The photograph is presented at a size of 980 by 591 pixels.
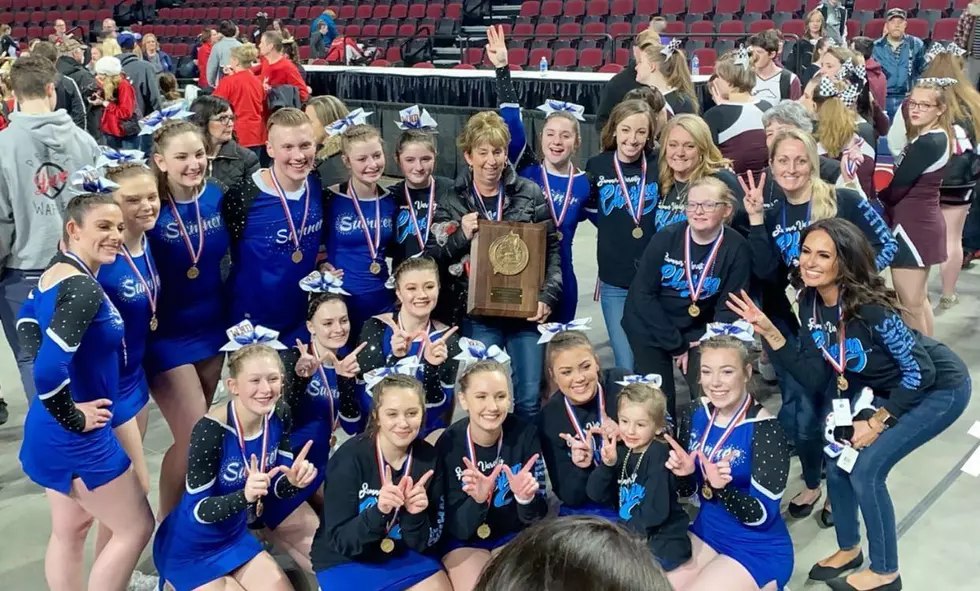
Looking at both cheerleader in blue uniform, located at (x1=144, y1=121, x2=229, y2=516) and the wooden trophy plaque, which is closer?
cheerleader in blue uniform, located at (x1=144, y1=121, x2=229, y2=516)

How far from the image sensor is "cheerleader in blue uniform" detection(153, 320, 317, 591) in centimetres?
299

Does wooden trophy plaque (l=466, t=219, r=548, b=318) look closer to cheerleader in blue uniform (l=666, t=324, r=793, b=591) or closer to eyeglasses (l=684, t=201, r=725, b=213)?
eyeglasses (l=684, t=201, r=725, b=213)

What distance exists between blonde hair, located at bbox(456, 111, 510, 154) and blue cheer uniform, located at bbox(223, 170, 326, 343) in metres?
0.64

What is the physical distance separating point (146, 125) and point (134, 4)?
57.9 ft

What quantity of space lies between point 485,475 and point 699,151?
1642mm

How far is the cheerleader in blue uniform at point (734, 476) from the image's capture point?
3105 mm

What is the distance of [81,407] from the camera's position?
282 centimetres

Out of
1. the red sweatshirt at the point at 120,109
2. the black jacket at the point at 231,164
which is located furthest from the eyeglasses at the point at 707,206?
the red sweatshirt at the point at 120,109

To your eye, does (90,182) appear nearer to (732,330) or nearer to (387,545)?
(387,545)

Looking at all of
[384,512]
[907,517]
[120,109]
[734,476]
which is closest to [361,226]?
[384,512]

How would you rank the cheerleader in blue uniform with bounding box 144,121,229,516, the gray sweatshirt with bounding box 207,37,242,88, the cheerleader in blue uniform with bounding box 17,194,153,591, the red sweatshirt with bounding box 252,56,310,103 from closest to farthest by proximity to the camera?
1. the cheerleader in blue uniform with bounding box 17,194,153,591
2. the cheerleader in blue uniform with bounding box 144,121,229,516
3. the red sweatshirt with bounding box 252,56,310,103
4. the gray sweatshirt with bounding box 207,37,242,88

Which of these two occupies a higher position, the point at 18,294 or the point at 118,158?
the point at 118,158

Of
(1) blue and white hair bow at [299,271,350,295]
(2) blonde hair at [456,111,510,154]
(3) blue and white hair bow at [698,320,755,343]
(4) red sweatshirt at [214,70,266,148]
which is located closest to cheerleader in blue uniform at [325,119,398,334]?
(1) blue and white hair bow at [299,271,350,295]

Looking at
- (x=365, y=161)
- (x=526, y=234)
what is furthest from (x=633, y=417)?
(x=365, y=161)
